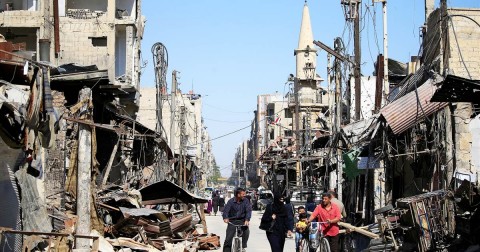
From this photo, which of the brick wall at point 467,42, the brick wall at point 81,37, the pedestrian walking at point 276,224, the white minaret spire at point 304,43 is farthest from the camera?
the white minaret spire at point 304,43

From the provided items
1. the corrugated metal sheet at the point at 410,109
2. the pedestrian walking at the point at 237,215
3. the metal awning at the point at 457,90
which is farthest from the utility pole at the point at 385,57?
the metal awning at the point at 457,90

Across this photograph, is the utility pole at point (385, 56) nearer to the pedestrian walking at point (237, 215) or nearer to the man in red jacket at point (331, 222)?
the pedestrian walking at point (237, 215)

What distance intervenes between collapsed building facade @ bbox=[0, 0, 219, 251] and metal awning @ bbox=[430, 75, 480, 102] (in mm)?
6389

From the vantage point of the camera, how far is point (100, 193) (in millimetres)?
24844

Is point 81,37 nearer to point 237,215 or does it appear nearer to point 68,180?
point 68,180

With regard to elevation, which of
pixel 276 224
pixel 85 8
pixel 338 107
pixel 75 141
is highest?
pixel 85 8

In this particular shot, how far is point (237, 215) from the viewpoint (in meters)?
18.4

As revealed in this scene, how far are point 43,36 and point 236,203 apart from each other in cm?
2159

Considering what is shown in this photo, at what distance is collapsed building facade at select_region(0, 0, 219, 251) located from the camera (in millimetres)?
12648

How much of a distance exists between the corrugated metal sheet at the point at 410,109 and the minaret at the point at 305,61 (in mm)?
64923

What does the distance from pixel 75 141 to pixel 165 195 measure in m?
6.53

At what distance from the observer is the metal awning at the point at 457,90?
12.8 m

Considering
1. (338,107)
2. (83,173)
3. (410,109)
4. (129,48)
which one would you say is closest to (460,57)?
(410,109)

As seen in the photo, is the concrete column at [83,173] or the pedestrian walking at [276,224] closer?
the pedestrian walking at [276,224]
